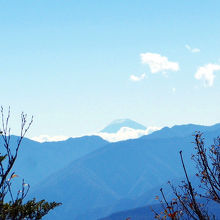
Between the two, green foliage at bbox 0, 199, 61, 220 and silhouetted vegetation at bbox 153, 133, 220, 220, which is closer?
silhouetted vegetation at bbox 153, 133, 220, 220

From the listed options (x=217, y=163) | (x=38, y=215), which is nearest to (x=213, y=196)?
(x=217, y=163)

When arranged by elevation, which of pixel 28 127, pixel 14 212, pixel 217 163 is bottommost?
pixel 217 163

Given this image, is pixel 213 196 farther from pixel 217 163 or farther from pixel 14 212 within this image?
pixel 14 212

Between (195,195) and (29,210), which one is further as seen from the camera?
(29,210)

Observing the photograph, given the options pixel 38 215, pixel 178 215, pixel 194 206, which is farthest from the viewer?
pixel 38 215

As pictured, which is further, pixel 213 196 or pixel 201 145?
pixel 213 196

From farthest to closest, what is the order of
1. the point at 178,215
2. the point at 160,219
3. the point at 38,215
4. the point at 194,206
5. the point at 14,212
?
1. the point at 38,215
2. the point at 14,212
3. the point at 160,219
4. the point at 178,215
5. the point at 194,206

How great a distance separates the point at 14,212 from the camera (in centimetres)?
1645

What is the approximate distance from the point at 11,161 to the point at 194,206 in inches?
218

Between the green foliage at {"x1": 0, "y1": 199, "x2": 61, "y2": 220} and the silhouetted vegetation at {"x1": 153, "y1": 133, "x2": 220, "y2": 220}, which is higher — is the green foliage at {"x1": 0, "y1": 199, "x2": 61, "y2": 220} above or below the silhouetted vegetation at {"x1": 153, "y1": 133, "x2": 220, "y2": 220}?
above

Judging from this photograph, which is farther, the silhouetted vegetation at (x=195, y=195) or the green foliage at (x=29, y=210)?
the green foliage at (x=29, y=210)

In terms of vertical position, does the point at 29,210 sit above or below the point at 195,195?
above

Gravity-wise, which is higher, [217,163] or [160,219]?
[217,163]

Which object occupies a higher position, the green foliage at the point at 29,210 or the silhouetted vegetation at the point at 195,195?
the green foliage at the point at 29,210
